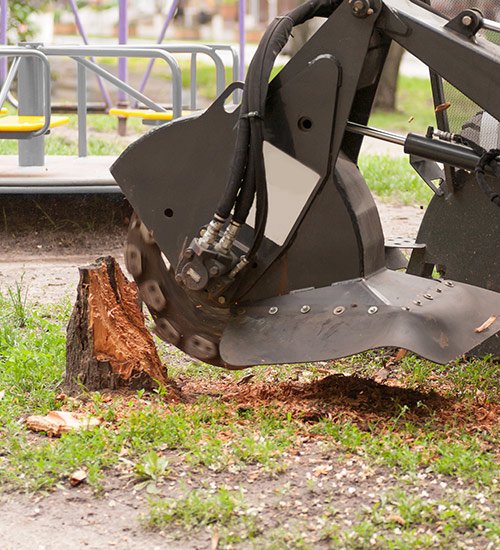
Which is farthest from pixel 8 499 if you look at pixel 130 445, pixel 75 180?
pixel 75 180

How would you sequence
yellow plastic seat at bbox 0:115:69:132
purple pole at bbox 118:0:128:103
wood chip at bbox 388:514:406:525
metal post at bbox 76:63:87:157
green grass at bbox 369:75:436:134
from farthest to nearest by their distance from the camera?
green grass at bbox 369:75:436:134 → purple pole at bbox 118:0:128:103 → metal post at bbox 76:63:87:157 → yellow plastic seat at bbox 0:115:69:132 → wood chip at bbox 388:514:406:525

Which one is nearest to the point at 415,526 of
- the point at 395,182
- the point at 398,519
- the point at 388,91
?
the point at 398,519

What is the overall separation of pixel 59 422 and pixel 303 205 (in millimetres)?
1159

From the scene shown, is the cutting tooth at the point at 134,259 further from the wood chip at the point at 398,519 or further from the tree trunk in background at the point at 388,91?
the tree trunk in background at the point at 388,91

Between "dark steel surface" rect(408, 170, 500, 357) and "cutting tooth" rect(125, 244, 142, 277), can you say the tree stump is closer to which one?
"cutting tooth" rect(125, 244, 142, 277)

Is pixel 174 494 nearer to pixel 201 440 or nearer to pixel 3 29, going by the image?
pixel 201 440

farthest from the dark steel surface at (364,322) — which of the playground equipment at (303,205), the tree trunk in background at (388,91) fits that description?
the tree trunk in background at (388,91)

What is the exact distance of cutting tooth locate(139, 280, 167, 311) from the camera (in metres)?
4.50

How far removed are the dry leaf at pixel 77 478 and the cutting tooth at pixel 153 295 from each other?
3.24ft

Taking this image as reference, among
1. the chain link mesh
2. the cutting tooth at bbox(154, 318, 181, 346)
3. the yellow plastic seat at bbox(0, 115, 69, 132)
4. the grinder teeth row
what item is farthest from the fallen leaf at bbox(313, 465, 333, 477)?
the yellow plastic seat at bbox(0, 115, 69, 132)

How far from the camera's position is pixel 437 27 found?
13.2 ft

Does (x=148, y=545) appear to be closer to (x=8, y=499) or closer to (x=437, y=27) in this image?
(x=8, y=499)

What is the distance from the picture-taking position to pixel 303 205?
164 inches

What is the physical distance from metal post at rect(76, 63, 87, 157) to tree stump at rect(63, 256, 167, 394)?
460 centimetres
